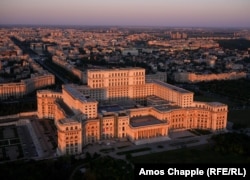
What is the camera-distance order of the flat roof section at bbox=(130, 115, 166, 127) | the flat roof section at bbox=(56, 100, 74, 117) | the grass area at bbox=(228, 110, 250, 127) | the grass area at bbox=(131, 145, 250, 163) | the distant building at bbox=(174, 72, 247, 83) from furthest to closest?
1. the distant building at bbox=(174, 72, 247, 83)
2. the grass area at bbox=(228, 110, 250, 127)
3. the flat roof section at bbox=(56, 100, 74, 117)
4. the flat roof section at bbox=(130, 115, 166, 127)
5. the grass area at bbox=(131, 145, 250, 163)

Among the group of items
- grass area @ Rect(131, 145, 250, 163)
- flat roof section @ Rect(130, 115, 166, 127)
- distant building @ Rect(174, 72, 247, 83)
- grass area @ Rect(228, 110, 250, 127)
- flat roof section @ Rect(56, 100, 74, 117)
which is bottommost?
grass area @ Rect(131, 145, 250, 163)

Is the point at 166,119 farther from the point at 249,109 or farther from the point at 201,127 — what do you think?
the point at 249,109

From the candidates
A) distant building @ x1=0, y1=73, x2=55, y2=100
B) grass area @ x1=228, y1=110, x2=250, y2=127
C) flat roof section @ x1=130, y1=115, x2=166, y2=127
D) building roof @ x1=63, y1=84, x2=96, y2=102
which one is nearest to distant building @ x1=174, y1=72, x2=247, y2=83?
grass area @ x1=228, y1=110, x2=250, y2=127

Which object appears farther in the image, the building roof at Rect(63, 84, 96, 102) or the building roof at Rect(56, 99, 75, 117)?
the building roof at Rect(56, 99, 75, 117)

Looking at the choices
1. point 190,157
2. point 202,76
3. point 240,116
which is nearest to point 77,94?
point 190,157

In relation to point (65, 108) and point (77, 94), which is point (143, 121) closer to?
point (77, 94)

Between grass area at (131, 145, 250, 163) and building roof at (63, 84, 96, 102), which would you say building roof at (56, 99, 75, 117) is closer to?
building roof at (63, 84, 96, 102)

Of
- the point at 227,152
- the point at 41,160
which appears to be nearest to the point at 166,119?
the point at 227,152
